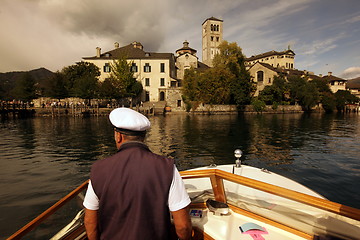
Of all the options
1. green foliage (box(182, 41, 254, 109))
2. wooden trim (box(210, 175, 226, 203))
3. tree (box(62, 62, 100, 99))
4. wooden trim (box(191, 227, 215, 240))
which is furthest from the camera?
green foliage (box(182, 41, 254, 109))

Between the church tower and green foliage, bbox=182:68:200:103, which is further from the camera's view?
the church tower

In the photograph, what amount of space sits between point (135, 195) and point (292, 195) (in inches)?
75.9

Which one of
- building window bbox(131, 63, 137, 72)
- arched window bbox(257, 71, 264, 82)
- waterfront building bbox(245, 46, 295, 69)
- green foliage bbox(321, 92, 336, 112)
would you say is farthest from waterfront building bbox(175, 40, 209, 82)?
green foliage bbox(321, 92, 336, 112)

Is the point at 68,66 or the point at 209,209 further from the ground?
the point at 68,66

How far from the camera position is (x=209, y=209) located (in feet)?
10.4

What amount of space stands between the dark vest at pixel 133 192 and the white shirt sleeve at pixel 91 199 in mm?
54

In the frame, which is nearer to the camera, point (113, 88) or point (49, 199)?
point (49, 199)

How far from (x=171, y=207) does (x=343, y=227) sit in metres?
1.94

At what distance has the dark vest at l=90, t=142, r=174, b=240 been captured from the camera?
1520 mm

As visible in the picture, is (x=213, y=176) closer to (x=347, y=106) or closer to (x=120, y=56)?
(x=120, y=56)

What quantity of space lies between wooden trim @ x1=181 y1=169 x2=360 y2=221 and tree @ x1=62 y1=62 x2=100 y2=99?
145 ft

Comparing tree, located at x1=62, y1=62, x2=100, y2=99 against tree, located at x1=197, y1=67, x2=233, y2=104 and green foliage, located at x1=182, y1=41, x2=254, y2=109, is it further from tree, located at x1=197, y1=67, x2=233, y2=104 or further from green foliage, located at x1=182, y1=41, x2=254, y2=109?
tree, located at x1=197, y1=67, x2=233, y2=104

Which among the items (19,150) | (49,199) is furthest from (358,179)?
(19,150)

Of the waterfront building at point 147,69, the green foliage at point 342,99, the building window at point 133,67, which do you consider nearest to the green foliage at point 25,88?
the waterfront building at point 147,69
